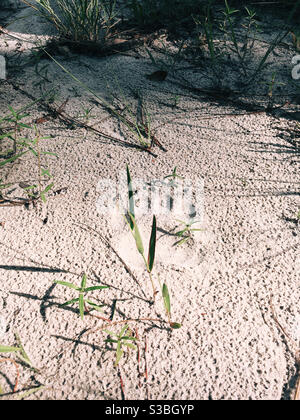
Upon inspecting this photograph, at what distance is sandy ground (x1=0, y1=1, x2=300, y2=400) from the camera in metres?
0.74

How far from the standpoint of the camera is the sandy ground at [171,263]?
2.44ft

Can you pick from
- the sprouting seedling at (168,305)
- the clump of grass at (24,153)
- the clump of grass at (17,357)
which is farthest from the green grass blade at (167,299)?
the clump of grass at (24,153)

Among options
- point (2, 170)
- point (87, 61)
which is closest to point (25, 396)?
point (2, 170)

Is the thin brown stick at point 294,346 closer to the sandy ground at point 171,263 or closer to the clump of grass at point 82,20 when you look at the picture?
the sandy ground at point 171,263

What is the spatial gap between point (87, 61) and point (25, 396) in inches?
64.4

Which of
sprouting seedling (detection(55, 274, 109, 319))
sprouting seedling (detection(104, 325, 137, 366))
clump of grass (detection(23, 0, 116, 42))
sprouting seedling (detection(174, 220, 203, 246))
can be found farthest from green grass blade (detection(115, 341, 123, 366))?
clump of grass (detection(23, 0, 116, 42))

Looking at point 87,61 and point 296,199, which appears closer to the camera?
point 296,199

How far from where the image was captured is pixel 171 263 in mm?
938

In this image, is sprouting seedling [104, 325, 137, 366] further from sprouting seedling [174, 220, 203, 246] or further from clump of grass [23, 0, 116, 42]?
clump of grass [23, 0, 116, 42]

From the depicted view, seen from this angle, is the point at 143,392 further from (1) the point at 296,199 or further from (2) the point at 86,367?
(1) the point at 296,199

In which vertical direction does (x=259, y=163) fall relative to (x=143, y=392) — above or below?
above

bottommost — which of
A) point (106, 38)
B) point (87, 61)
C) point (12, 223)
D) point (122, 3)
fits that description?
point (12, 223)

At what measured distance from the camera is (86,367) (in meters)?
0.75

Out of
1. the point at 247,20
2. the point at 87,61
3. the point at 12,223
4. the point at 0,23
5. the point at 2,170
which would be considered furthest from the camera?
the point at 0,23
